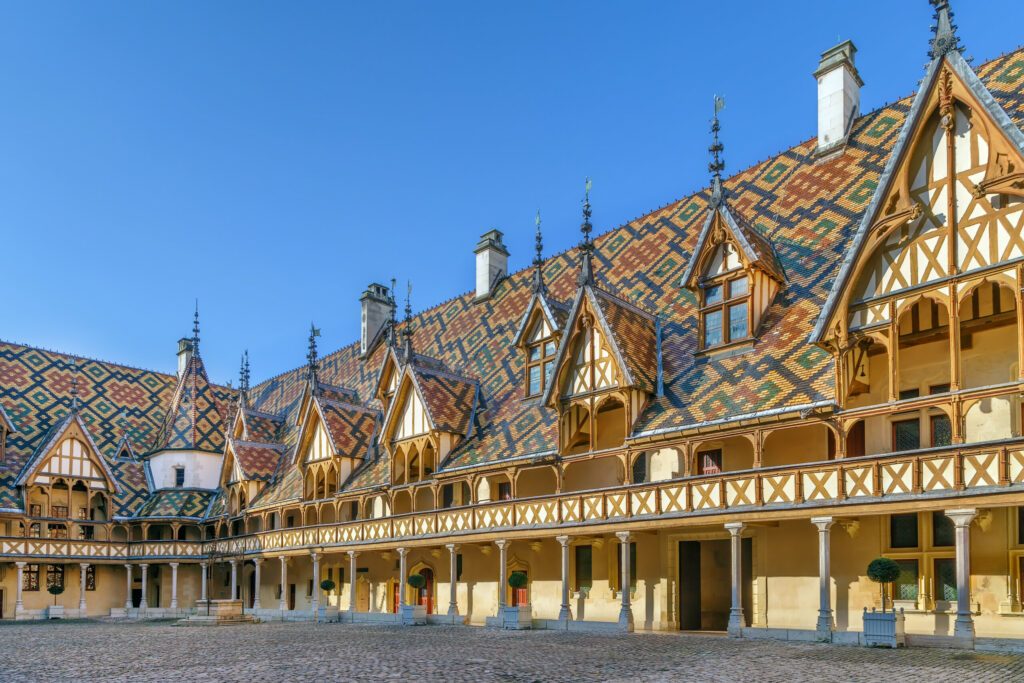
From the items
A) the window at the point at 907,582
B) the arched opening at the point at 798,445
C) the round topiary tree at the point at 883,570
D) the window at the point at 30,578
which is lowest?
the window at the point at 30,578

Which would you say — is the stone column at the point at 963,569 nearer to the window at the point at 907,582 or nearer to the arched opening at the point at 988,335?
the window at the point at 907,582

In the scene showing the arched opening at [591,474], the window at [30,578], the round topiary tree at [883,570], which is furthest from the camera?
the window at [30,578]

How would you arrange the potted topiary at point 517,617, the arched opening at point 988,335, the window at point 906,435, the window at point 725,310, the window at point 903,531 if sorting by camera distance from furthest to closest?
the potted topiary at point 517,617 < the window at point 725,310 < the window at point 906,435 < the window at point 903,531 < the arched opening at point 988,335

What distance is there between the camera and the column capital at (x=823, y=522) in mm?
19031

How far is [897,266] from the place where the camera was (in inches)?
764

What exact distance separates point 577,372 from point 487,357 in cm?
894

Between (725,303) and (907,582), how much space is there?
26.2 feet

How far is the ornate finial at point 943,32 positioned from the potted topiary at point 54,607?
4002cm

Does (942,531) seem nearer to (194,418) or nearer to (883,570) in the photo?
(883,570)

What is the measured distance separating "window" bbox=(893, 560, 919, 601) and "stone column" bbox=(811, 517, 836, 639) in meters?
1.37

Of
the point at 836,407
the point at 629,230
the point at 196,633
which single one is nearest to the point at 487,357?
the point at 629,230

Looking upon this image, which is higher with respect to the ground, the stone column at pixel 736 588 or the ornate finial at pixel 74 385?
the ornate finial at pixel 74 385

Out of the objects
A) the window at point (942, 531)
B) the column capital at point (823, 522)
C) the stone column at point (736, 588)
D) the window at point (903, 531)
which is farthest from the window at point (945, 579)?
the stone column at point (736, 588)

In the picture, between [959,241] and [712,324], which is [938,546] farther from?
[712,324]
